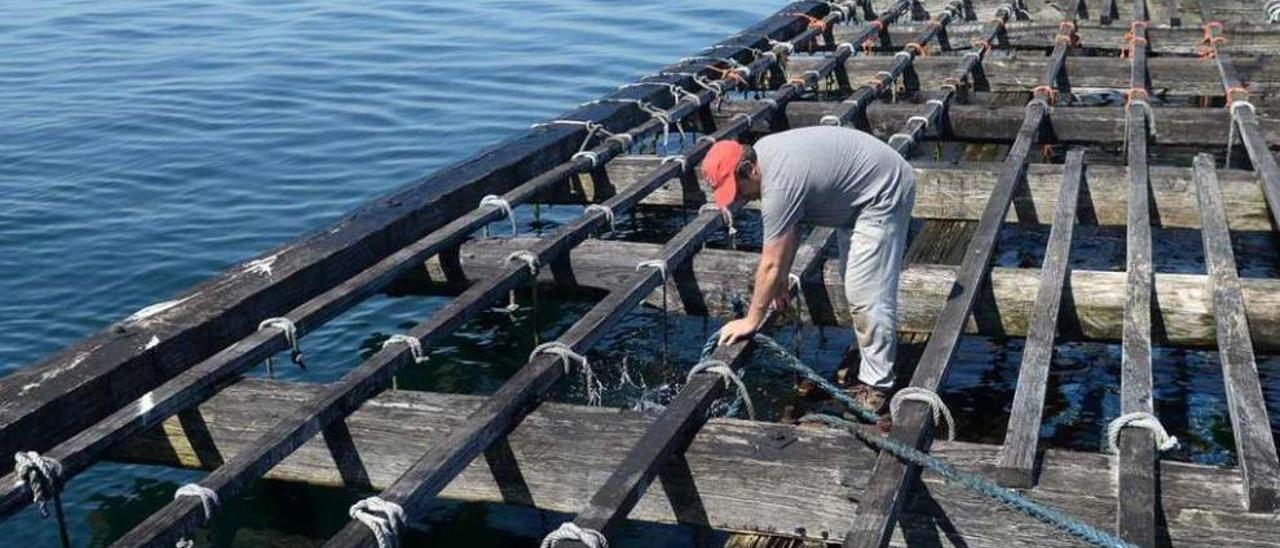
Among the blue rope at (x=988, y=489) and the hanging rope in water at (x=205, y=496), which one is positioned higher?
the hanging rope in water at (x=205, y=496)

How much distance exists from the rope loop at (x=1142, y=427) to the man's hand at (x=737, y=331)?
1.78 m

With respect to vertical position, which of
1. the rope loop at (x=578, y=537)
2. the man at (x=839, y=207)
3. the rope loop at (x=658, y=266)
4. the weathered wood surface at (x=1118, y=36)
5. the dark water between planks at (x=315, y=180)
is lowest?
the dark water between planks at (x=315, y=180)

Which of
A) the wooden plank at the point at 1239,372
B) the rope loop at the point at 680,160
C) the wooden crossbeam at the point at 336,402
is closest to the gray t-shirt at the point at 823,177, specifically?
the wooden plank at the point at 1239,372

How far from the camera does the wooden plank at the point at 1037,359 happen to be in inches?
198

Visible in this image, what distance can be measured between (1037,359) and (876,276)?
0.87 metres

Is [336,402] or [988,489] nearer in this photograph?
[988,489]

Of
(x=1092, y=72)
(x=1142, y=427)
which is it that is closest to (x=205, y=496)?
(x=1142, y=427)

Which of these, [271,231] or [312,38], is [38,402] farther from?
[312,38]

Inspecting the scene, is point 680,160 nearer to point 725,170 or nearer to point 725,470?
point 725,170

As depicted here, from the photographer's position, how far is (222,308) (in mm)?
6691

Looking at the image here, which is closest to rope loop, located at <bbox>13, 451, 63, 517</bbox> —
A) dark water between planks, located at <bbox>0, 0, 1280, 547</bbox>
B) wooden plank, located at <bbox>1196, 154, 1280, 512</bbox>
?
dark water between planks, located at <bbox>0, 0, 1280, 547</bbox>

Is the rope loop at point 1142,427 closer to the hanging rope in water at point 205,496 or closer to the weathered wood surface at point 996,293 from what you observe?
the weathered wood surface at point 996,293

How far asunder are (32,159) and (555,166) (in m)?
8.88

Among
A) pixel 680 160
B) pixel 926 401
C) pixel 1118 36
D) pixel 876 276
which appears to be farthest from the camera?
pixel 1118 36
